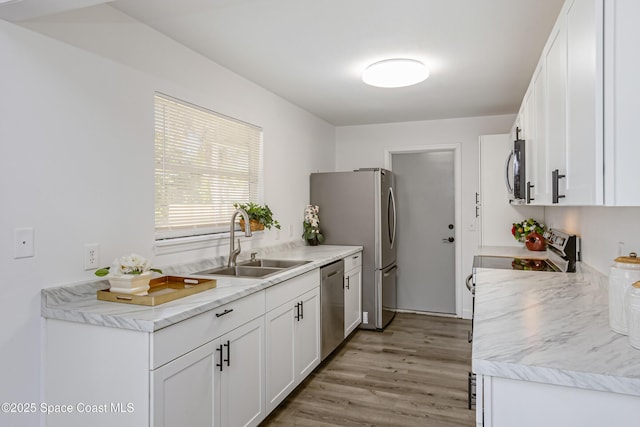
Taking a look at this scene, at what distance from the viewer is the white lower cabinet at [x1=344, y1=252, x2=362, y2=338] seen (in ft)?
12.4

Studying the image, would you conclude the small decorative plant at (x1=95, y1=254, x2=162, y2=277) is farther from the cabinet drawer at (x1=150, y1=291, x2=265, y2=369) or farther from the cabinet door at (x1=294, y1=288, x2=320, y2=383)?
the cabinet door at (x1=294, y1=288, x2=320, y2=383)

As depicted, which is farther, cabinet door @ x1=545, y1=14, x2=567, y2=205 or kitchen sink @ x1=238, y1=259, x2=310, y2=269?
kitchen sink @ x1=238, y1=259, x2=310, y2=269

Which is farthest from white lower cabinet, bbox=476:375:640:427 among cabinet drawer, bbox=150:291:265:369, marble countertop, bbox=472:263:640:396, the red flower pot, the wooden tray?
the red flower pot

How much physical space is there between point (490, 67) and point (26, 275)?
3153 millimetres

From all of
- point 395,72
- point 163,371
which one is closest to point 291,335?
point 163,371

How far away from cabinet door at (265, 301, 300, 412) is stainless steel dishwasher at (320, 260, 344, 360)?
531mm

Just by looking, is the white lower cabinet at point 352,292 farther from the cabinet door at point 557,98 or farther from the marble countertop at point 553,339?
the cabinet door at point 557,98

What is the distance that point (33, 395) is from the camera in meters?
1.72

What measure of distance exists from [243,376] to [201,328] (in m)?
0.50

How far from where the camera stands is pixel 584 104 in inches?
48.1

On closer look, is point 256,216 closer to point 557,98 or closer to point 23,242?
point 23,242

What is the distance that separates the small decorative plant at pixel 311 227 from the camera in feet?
13.8

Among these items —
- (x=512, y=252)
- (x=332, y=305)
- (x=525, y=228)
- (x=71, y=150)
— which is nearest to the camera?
(x=71, y=150)

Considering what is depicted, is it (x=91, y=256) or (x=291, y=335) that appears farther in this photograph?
(x=291, y=335)
